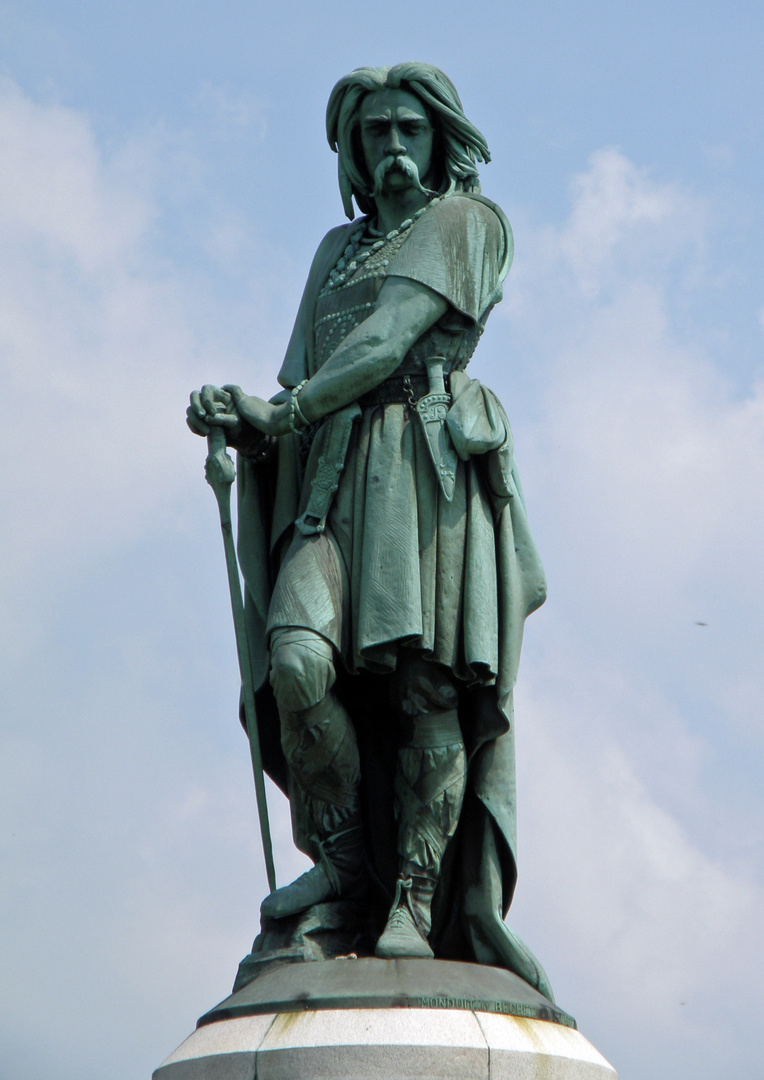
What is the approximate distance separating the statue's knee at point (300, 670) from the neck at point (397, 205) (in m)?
2.38

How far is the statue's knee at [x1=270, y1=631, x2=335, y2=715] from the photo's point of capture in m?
7.32

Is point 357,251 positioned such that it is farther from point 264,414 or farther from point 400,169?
point 264,414

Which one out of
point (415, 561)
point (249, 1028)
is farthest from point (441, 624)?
point (249, 1028)

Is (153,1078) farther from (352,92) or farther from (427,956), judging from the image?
(352,92)

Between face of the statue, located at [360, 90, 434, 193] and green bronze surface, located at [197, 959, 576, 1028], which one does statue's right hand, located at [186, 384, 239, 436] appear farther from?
green bronze surface, located at [197, 959, 576, 1028]

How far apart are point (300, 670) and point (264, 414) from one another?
1.37 m

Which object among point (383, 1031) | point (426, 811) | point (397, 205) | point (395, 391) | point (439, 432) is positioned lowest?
point (383, 1031)

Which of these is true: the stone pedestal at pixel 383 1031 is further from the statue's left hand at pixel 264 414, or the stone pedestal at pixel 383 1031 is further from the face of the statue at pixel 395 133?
the face of the statue at pixel 395 133

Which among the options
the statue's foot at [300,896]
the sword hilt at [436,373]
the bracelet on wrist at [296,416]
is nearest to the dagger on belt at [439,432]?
the sword hilt at [436,373]

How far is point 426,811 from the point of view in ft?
24.9

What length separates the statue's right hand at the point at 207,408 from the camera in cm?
792

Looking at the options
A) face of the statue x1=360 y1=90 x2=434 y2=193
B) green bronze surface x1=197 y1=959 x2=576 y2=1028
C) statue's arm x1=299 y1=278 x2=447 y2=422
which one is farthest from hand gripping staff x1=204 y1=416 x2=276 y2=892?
face of the statue x1=360 y1=90 x2=434 y2=193

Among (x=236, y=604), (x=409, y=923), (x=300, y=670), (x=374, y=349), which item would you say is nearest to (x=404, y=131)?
(x=374, y=349)

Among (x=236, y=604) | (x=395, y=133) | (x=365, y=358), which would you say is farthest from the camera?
(x=395, y=133)
